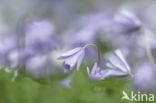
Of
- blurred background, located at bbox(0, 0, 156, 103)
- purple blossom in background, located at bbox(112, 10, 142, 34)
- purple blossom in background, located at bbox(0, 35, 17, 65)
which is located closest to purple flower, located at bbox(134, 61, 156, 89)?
blurred background, located at bbox(0, 0, 156, 103)

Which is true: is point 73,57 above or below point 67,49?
below

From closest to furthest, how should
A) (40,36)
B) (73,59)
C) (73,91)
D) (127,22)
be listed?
(73,91) → (73,59) → (127,22) → (40,36)

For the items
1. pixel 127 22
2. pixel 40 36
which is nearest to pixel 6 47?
pixel 40 36

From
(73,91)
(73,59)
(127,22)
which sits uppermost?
(127,22)

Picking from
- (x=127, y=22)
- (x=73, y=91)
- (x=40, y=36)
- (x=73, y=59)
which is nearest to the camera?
(x=73, y=91)

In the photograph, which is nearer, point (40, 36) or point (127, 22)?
point (127, 22)

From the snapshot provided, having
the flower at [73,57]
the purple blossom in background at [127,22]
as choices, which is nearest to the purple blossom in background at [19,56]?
the flower at [73,57]

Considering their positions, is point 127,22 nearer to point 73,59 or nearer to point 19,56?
point 73,59
